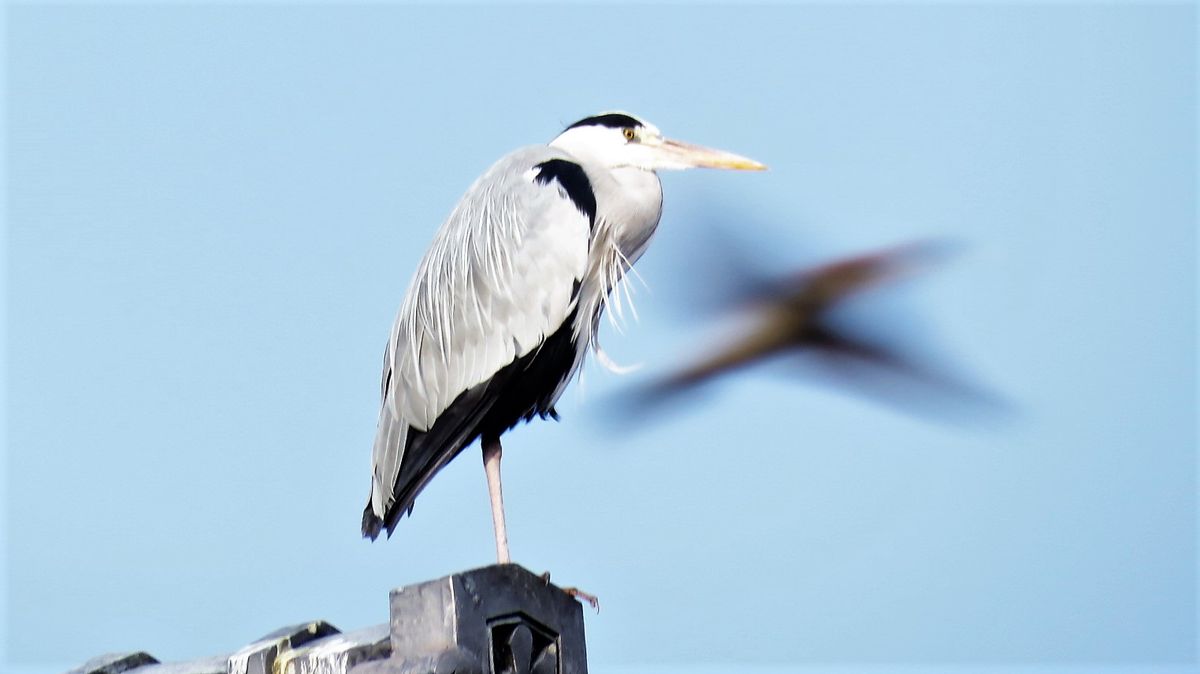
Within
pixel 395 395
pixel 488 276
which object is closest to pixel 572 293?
pixel 488 276

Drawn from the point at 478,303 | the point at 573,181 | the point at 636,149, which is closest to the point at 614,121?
the point at 636,149

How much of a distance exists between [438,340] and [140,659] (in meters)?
1.50

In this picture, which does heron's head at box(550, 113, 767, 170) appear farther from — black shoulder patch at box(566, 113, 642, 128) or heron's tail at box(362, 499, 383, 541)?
heron's tail at box(362, 499, 383, 541)

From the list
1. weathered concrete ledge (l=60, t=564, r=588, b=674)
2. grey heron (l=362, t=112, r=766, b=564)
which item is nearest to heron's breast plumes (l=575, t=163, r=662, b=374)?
grey heron (l=362, t=112, r=766, b=564)

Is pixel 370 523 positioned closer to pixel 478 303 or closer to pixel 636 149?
pixel 478 303

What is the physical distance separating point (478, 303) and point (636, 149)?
91 cm

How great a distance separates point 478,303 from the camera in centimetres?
511

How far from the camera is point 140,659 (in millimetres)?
3920

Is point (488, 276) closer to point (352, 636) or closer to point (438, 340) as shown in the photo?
point (438, 340)

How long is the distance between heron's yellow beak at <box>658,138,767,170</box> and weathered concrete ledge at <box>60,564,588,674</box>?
2445mm

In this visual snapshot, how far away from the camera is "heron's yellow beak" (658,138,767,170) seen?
223 inches

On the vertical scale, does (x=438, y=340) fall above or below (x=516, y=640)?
above

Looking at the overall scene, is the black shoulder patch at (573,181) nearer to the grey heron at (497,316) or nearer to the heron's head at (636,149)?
the grey heron at (497,316)

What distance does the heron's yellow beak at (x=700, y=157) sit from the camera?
568cm
